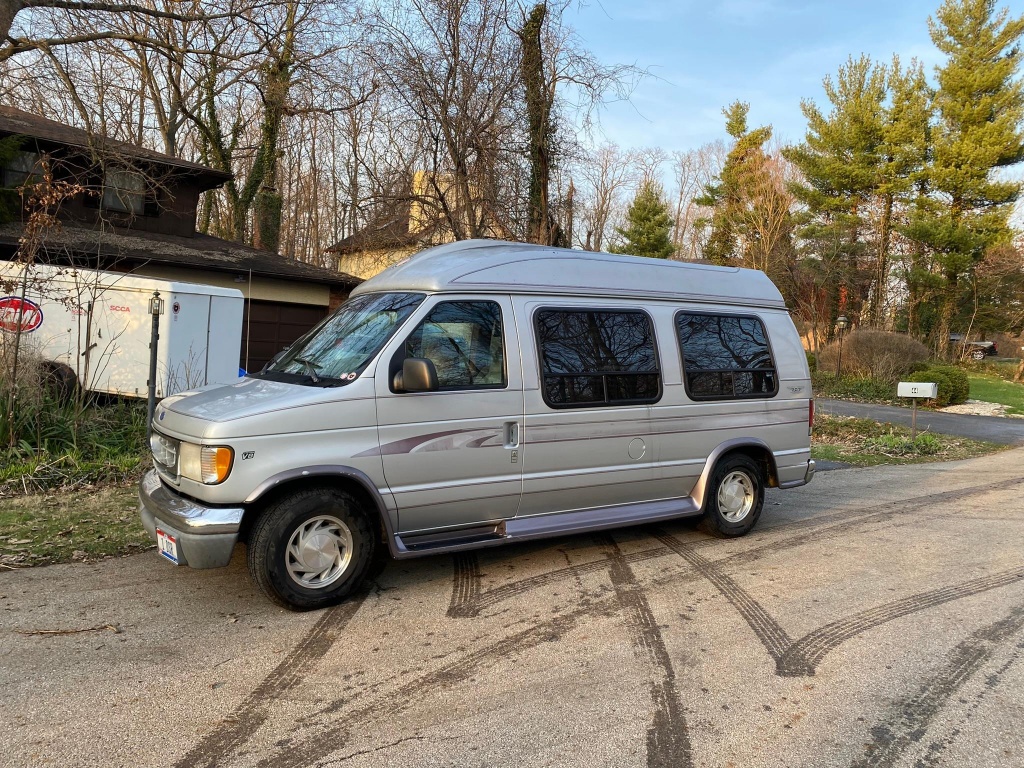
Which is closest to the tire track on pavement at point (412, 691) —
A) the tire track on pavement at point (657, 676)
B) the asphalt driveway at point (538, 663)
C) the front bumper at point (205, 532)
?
the asphalt driveway at point (538, 663)

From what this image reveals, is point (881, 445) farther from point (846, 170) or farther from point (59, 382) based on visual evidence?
→ point (846, 170)

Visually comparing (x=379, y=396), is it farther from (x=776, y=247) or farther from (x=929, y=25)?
(x=929, y=25)

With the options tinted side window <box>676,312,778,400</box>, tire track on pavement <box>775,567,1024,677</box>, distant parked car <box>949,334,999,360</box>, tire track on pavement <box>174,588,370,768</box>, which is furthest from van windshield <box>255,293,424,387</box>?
distant parked car <box>949,334,999,360</box>

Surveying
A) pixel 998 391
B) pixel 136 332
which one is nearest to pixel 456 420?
pixel 136 332

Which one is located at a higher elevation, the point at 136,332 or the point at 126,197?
the point at 126,197

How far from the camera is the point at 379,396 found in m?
4.47

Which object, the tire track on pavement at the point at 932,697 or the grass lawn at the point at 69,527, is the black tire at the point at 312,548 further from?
the tire track on pavement at the point at 932,697

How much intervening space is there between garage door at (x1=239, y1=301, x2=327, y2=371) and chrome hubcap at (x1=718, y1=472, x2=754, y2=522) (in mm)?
15129

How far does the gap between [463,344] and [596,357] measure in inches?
45.2

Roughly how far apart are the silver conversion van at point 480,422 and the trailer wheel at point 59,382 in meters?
4.66

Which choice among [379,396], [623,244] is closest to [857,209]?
[623,244]

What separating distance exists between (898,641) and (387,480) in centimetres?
327

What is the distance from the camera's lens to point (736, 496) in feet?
21.1

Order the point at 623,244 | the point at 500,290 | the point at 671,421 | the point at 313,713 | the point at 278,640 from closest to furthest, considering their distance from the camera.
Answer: the point at 313,713 < the point at 278,640 < the point at 500,290 < the point at 671,421 < the point at 623,244
